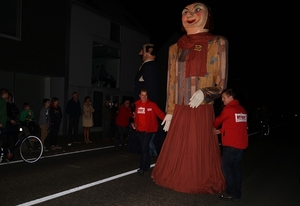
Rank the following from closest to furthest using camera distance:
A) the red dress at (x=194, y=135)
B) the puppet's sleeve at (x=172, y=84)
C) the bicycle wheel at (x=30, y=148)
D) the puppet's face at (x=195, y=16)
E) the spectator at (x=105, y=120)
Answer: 1. the red dress at (x=194, y=135)
2. the puppet's face at (x=195, y=16)
3. the puppet's sleeve at (x=172, y=84)
4. the bicycle wheel at (x=30, y=148)
5. the spectator at (x=105, y=120)

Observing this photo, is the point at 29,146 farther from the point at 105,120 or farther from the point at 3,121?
the point at 105,120

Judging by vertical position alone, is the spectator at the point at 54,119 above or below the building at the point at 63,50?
below

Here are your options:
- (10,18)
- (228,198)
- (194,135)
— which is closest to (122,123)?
(194,135)

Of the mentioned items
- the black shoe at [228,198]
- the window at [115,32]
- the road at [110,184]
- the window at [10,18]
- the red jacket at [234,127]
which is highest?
the window at [115,32]

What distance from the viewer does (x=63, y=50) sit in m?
15.0

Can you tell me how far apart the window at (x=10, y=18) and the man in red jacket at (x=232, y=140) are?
10.7 meters

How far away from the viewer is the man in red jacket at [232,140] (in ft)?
14.9

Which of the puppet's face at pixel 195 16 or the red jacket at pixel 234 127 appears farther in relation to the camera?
the puppet's face at pixel 195 16

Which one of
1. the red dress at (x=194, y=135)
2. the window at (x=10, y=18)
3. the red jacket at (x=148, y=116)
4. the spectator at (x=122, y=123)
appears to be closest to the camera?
the red dress at (x=194, y=135)

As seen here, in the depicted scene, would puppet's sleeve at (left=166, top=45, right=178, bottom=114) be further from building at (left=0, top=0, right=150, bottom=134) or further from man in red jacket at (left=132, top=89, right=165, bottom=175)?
building at (left=0, top=0, right=150, bottom=134)

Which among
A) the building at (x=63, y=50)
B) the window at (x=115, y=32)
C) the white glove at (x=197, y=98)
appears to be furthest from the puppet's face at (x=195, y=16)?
the window at (x=115, y=32)

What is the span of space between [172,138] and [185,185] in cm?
78

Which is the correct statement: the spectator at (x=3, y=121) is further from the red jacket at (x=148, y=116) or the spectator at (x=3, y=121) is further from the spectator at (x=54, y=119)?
the red jacket at (x=148, y=116)

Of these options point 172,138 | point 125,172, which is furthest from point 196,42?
point 125,172
